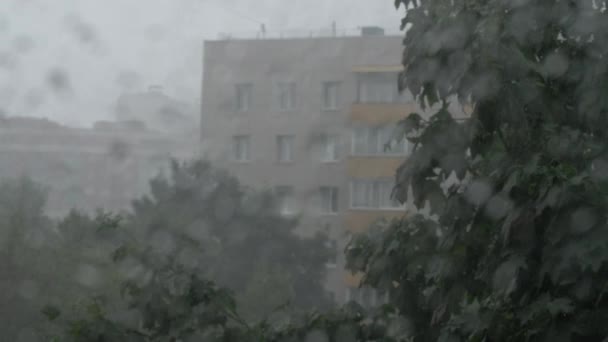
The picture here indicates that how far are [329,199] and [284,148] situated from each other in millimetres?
602

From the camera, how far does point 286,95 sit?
26.3ft

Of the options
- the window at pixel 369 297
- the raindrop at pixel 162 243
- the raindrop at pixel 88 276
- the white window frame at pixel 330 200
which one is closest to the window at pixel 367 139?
the white window frame at pixel 330 200

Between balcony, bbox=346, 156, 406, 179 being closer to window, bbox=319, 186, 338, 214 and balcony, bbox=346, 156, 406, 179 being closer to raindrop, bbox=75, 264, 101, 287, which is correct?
window, bbox=319, 186, 338, 214

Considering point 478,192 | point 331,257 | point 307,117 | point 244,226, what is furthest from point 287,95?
point 478,192

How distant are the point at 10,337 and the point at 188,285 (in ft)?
8.57

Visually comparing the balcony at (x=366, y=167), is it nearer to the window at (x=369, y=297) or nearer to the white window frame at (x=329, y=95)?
the white window frame at (x=329, y=95)

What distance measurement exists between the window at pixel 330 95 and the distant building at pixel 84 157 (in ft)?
4.34

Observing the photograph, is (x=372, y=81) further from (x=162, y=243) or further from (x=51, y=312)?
(x=51, y=312)

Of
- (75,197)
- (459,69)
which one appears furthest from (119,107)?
(459,69)

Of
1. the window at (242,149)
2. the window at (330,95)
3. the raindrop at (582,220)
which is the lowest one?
the raindrop at (582,220)

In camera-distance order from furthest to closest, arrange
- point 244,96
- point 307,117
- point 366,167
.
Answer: point 366,167, point 307,117, point 244,96

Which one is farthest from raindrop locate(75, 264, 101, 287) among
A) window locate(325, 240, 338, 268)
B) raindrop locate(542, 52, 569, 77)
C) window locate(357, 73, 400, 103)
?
window locate(357, 73, 400, 103)

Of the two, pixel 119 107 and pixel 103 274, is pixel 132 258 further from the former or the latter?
pixel 119 107

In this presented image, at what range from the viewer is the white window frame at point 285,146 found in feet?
24.6
